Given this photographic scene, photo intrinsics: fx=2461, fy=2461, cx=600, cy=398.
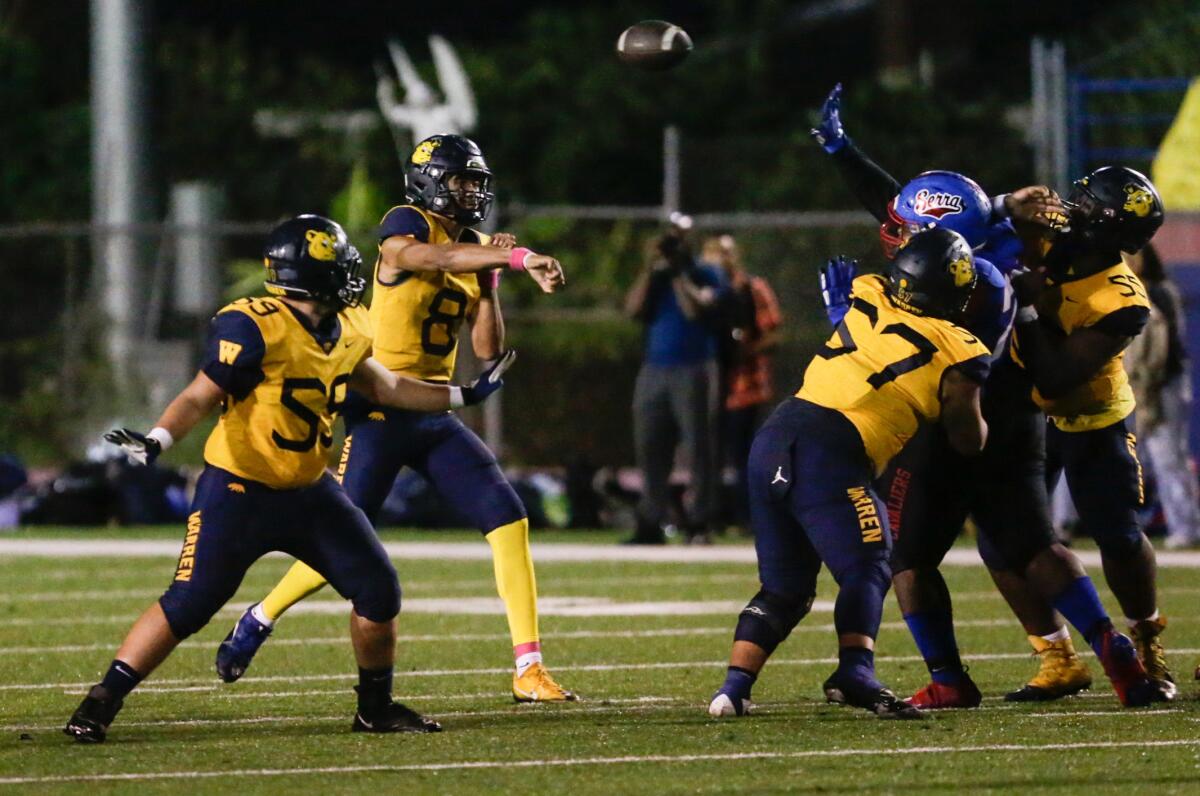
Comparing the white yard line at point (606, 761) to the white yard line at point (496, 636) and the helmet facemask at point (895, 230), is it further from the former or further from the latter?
the white yard line at point (496, 636)

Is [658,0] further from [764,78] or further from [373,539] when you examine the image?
[373,539]

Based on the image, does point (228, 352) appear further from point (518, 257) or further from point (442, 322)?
point (442, 322)

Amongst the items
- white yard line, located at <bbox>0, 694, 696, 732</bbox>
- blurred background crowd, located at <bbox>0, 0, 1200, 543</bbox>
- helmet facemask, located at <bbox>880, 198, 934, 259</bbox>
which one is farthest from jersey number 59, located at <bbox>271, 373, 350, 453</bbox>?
blurred background crowd, located at <bbox>0, 0, 1200, 543</bbox>

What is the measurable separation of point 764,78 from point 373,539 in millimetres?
23547

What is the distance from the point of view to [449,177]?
26.4 ft

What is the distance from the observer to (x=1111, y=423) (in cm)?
789

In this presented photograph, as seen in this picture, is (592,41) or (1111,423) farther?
(592,41)

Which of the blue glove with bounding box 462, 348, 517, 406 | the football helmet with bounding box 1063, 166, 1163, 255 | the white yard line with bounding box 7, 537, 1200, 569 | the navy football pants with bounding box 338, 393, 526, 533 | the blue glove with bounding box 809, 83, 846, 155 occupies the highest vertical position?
→ the blue glove with bounding box 809, 83, 846, 155

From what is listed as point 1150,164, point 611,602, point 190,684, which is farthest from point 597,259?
point 190,684

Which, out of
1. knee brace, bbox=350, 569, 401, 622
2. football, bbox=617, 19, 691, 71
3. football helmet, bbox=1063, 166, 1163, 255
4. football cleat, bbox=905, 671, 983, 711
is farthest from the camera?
football, bbox=617, 19, 691, 71

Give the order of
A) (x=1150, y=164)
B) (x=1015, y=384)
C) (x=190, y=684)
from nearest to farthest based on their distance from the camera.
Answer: (x=1015, y=384) → (x=190, y=684) → (x=1150, y=164)

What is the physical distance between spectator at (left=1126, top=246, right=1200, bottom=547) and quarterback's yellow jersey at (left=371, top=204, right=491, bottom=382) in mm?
6291

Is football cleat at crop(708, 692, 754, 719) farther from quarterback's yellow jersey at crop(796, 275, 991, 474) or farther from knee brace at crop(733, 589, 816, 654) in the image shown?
quarterback's yellow jersey at crop(796, 275, 991, 474)

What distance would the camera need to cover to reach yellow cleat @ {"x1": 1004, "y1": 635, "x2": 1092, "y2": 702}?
7.71 meters
